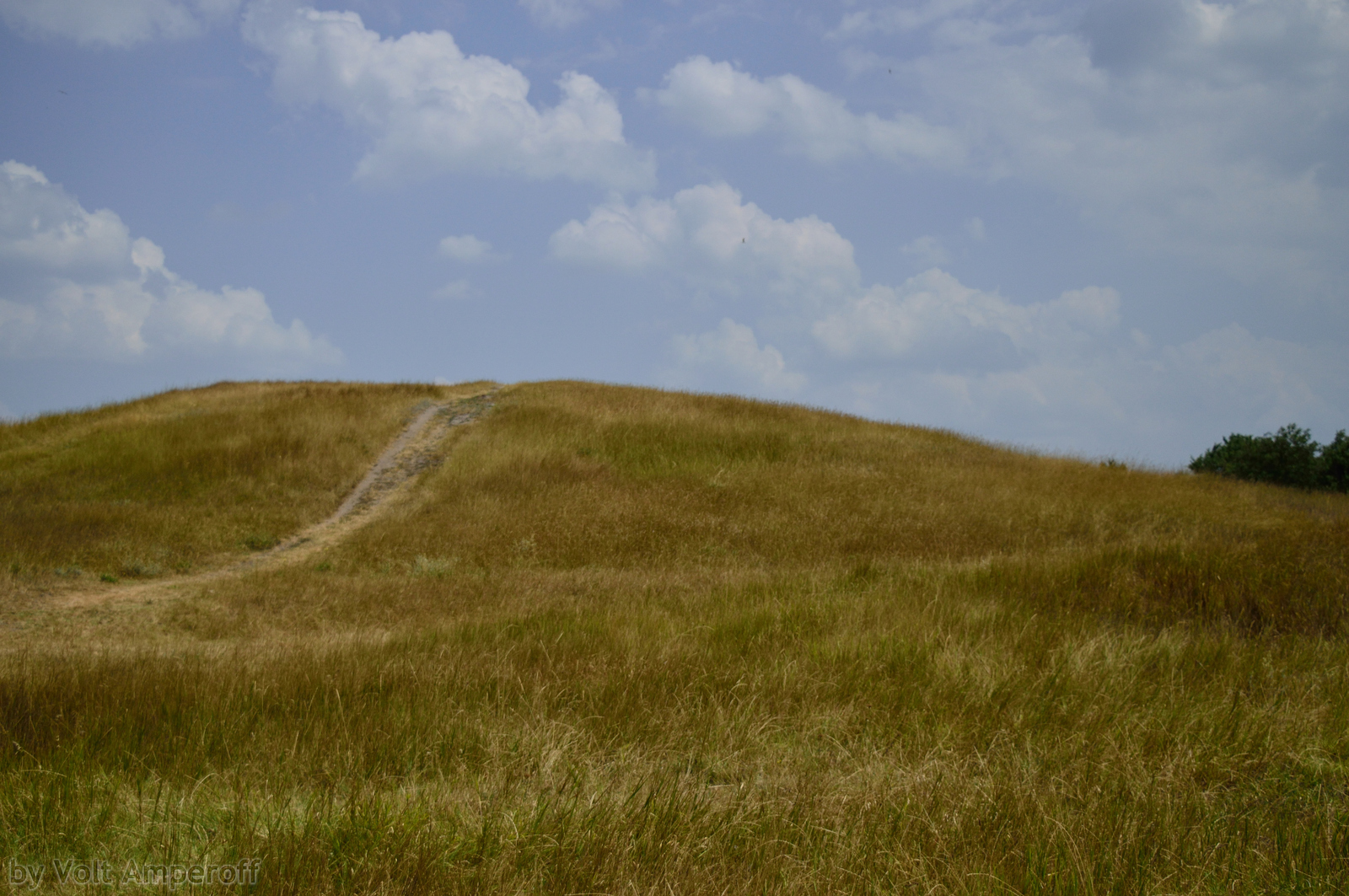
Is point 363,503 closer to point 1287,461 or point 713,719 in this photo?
point 713,719

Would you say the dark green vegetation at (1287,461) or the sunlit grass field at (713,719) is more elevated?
the dark green vegetation at (1287,461)

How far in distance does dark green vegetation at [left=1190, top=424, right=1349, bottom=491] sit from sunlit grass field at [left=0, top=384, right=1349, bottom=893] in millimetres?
12875

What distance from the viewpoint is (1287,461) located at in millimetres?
24031

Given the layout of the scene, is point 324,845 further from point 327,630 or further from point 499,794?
point 327,630

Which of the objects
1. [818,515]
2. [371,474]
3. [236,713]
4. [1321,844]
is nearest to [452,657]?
[236,713]

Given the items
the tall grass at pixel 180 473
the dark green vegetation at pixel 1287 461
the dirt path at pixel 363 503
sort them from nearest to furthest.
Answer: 1. the dirt path at pixel 363 503
2. the tall grass at pixel 180 473
3. the dark green vegetation at pixel 1287 461

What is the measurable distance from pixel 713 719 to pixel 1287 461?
27637mm

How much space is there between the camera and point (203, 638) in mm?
9977

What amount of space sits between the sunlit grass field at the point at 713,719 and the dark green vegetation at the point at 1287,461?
12.9m

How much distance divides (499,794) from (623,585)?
7.46 metres

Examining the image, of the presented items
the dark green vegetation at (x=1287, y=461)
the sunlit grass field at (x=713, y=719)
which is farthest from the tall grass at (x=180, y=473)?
the dark green vegetation at (x=1287, y=461)

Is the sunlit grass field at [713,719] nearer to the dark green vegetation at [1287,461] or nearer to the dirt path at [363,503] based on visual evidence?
the dirt path at [363,503]

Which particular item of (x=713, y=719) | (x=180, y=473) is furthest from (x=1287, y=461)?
(x=180, y=473)

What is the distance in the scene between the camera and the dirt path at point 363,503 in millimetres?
12789
